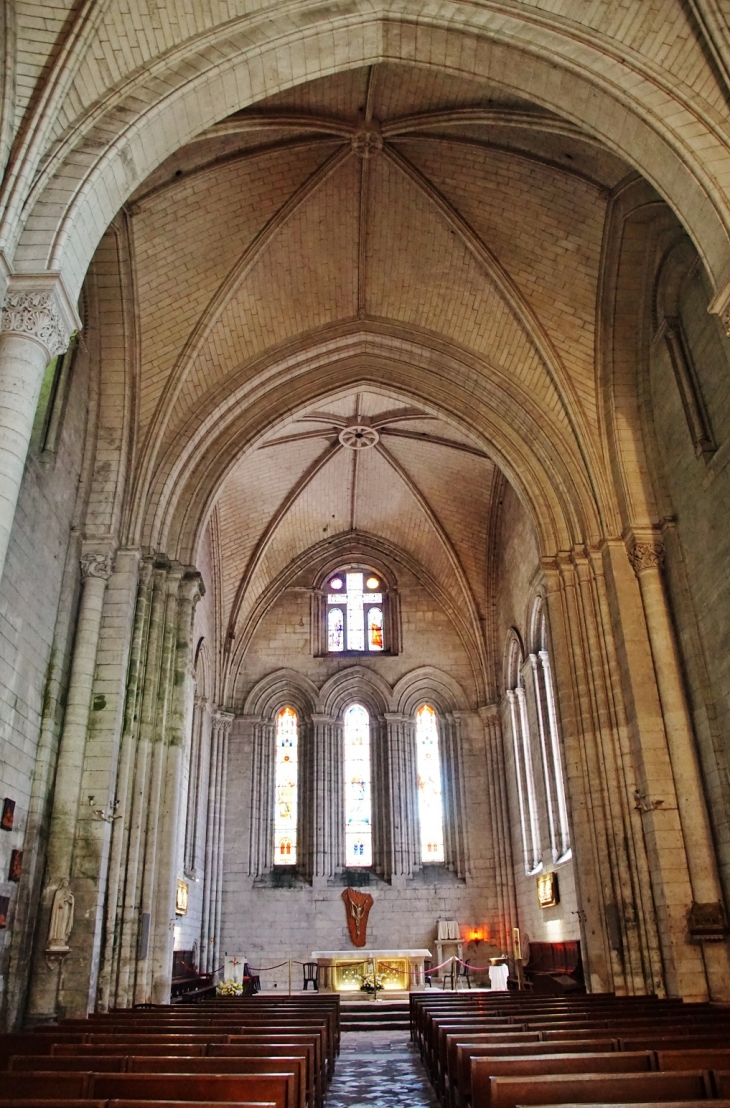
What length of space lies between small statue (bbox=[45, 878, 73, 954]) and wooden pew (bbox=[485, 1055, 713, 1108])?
287 inches

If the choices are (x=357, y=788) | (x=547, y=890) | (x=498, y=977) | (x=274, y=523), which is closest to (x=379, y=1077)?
(x=498, y=977)

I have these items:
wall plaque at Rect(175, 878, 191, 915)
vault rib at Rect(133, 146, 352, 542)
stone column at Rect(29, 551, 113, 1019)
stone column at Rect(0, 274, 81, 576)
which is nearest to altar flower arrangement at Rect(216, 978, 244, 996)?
wall plaque at Rect(175, 878, 191, 915)

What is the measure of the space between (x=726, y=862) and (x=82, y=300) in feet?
38.7

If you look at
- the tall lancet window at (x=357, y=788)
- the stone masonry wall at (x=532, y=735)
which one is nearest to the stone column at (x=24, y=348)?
the stone masonry wall at (x=532, y=735)

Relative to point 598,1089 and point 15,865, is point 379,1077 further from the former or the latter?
point 598,1089

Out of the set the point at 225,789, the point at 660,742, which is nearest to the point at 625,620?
the point at 660,742

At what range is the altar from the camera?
57.8 feet

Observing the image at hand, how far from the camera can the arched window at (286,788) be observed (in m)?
21.2

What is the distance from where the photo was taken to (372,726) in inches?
885

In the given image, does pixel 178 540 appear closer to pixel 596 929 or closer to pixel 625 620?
pixel 625 620

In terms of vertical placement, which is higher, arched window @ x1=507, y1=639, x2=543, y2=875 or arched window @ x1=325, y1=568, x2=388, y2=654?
arched window @ x1=325, y1=568, x2=388, y2=654

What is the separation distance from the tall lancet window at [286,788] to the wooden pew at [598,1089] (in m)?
17.9

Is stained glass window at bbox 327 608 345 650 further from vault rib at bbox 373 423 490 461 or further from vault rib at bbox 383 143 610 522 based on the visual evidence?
vault rib at bbox 383 143 610 522

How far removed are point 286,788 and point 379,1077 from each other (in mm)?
13338
